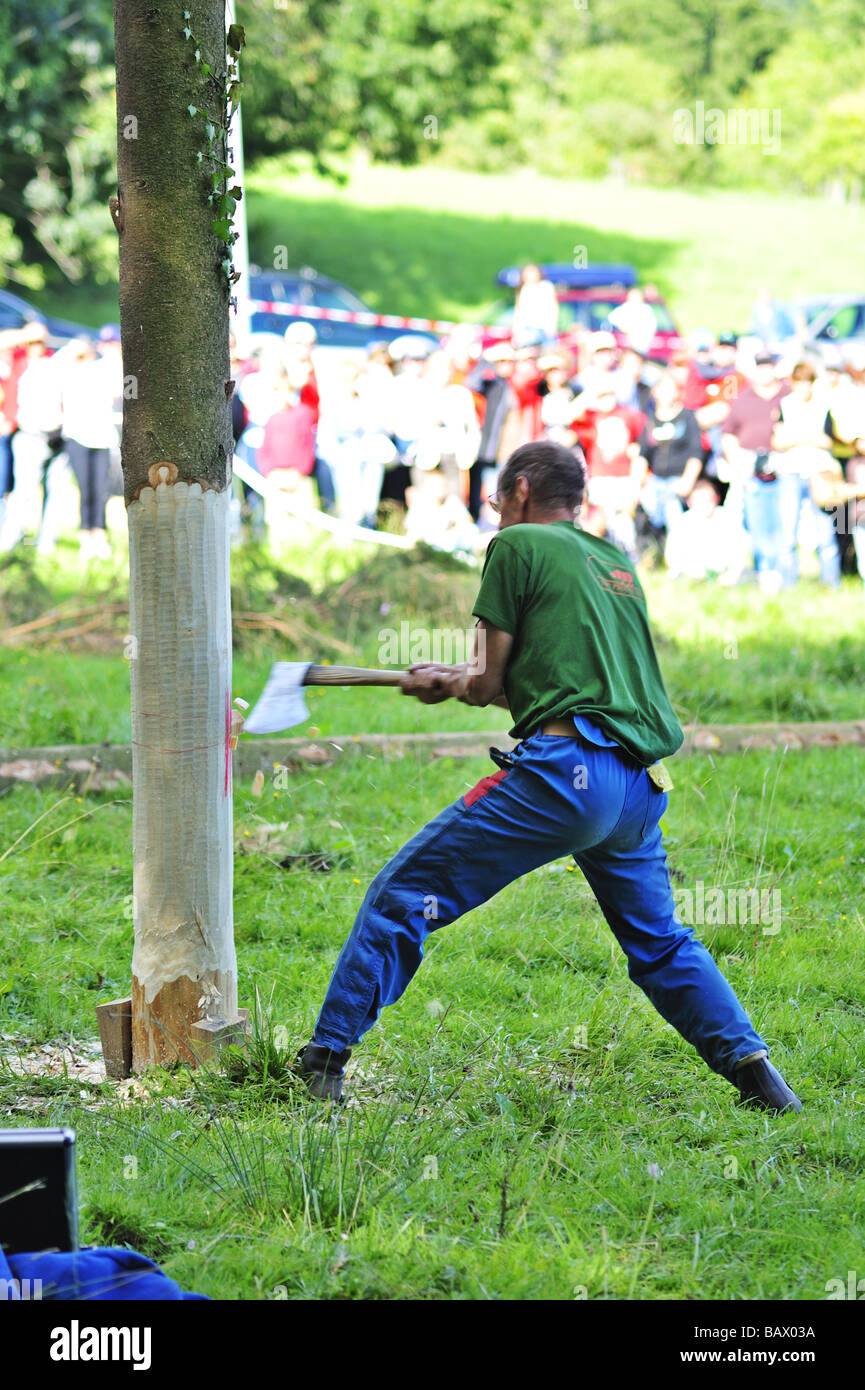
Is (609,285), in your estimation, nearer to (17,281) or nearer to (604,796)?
(17,281)

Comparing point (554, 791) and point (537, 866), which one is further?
point (537, 866)

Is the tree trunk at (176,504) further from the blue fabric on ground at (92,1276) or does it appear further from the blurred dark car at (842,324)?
the blurred dark car at (842,324)

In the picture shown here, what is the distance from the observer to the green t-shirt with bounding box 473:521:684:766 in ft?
11.9

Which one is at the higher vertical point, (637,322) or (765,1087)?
(637,322)

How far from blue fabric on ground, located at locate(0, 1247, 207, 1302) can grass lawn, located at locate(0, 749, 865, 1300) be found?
14.8 inches

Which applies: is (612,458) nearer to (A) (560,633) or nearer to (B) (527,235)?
(A) (560,633)

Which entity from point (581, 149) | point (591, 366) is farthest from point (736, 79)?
point (591, 366)

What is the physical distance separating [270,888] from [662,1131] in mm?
2275

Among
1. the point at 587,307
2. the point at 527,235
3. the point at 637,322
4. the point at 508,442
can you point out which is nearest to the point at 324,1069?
the point at 508,442

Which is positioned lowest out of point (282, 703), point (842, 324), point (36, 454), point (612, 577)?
point (282, 703)

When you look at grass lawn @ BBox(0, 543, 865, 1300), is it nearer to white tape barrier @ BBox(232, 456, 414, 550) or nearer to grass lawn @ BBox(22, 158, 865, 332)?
white tape barrier @ BBox(232, 456, 414, 550)

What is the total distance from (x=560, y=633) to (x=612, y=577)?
262 millimetres

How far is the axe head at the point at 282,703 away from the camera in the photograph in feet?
12.1

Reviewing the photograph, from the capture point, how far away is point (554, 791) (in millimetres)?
3598
